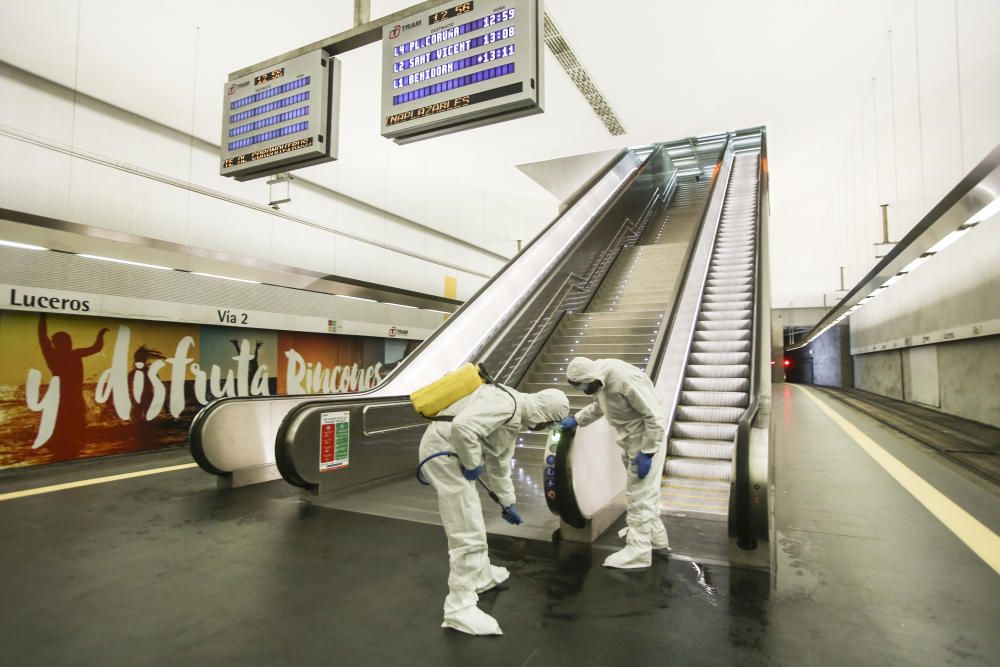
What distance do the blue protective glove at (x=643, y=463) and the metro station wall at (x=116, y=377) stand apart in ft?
22.9

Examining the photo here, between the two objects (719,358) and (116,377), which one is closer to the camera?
(719,358)

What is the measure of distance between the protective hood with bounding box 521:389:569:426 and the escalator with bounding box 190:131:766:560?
1.97ft

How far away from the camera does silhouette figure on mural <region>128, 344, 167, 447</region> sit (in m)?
7.33

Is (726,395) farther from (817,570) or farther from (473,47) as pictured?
(473,47)

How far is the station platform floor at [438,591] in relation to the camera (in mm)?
2229

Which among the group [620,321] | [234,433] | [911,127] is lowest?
[234,433]

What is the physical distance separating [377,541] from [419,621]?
1.26m

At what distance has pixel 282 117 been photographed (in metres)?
4.46

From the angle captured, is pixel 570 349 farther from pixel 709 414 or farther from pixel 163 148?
pixel 163 148

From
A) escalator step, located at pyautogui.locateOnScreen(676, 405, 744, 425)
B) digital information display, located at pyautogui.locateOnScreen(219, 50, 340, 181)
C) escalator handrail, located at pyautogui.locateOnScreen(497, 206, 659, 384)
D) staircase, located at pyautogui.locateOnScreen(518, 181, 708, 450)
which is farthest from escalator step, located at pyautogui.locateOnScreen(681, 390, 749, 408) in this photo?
digital information display, located at pyautogui.locateOnScreen(219, 50, 340, 181)

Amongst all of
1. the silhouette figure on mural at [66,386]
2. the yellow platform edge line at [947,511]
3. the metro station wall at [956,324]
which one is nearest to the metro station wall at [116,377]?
the silhouette figure on mural at [66,386]

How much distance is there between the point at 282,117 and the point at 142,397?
510cm

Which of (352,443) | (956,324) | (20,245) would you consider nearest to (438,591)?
(352,443)

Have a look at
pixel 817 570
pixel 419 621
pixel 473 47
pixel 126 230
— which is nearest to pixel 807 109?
pixel 473 47
